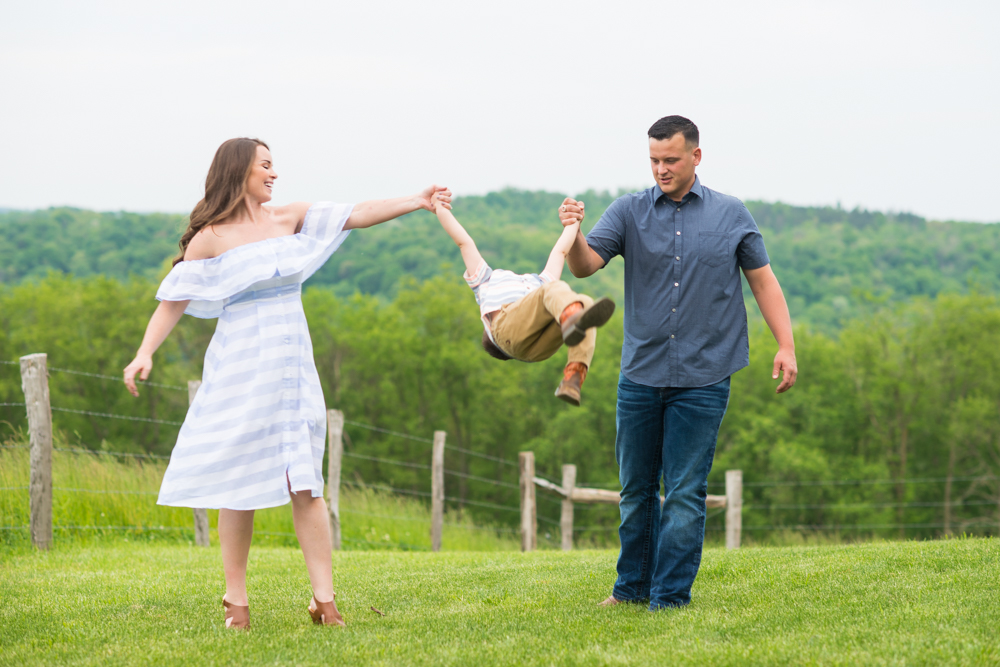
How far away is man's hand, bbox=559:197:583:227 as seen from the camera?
13.3 ft

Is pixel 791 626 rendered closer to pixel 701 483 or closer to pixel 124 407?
pixel 701 483

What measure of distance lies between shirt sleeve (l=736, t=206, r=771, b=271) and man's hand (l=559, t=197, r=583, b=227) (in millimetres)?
747

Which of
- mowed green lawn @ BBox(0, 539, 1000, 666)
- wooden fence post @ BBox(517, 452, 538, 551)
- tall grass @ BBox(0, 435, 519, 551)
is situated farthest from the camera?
wooden fence post @ BBox(517, 452, 538, 551)

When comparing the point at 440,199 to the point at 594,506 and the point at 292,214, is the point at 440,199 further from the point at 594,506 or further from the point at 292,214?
the point at 594,506

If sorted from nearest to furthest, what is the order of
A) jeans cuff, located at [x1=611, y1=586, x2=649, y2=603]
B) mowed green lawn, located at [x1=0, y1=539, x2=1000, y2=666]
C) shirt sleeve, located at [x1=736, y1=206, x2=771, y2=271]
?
mowed green lawn, located at [x1=0, y1=539, x2=1000, y2=666] → shirt sleeve, located at [x1=736, y1=206, x2=771, y2=271] → jeans cuff, located at [x1=611, y1=586, x2=649, y2=603]

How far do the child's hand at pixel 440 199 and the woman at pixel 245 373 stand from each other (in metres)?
0.53

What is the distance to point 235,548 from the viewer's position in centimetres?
378

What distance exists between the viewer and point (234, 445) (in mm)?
3600

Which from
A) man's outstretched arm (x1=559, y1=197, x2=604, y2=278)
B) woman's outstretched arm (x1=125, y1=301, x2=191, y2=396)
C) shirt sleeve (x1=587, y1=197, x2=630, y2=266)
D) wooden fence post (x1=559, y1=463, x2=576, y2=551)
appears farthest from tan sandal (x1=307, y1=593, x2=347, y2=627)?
wooden fence post (x1=559, y1=463, x2=576, y2=551)

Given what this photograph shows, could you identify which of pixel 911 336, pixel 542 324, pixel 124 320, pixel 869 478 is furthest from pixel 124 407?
pixel 542 324

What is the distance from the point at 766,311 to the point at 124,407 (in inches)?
1323

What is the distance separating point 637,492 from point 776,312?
3.53ft

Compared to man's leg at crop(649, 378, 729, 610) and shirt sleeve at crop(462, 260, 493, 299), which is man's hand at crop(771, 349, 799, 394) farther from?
shirt sleeve at crop(462, 260, 493, 299)

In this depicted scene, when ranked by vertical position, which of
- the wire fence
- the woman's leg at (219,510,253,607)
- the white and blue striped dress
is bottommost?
the wire fence
